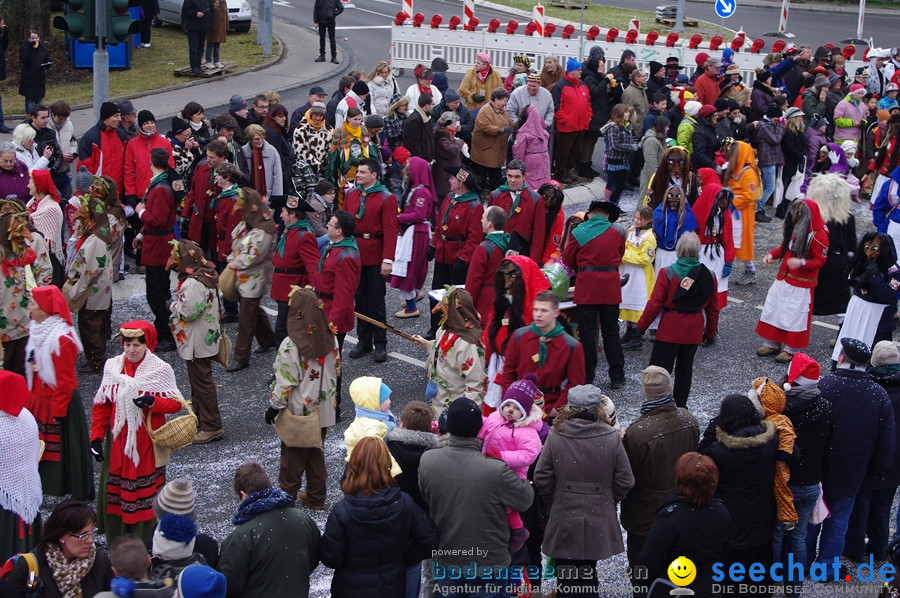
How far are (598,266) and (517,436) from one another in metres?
3.59

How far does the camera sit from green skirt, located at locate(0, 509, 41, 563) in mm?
6695

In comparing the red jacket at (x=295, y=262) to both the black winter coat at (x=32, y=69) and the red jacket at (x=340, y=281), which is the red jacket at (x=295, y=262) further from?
the black winter coat at (x=32, y=69)

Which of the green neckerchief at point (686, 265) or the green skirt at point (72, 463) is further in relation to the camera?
the green neckerchief at point (686, 265)

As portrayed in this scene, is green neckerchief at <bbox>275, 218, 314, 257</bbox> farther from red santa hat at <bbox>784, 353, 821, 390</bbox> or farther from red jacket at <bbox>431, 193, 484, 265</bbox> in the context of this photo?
red santa hat at <bbox>784, 353, 821, 390</bbox>

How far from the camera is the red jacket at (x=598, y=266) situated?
390 inches

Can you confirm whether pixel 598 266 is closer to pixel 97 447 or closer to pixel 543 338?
pixel 543 338

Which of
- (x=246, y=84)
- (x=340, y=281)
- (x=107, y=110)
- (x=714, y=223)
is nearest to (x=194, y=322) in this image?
(x=340, y=281)

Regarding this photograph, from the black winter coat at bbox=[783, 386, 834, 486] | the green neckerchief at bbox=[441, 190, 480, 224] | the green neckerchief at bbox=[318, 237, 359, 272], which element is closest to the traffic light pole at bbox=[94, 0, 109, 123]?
the green neckerchief at bbox=[318, 237, 359, 272]

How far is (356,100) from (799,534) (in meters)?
9.02

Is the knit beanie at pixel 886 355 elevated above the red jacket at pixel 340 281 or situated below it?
above

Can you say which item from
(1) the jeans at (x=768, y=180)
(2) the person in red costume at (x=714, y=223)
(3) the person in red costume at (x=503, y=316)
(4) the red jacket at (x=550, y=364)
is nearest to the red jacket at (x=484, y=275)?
(3) the person in red costume at (x=503, y=316)

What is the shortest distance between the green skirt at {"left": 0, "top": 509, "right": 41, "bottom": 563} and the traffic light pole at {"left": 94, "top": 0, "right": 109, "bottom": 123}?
6.05 meters

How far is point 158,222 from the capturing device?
35.4 feet

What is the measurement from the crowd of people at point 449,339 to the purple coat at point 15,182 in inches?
1.7
